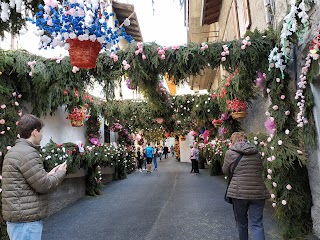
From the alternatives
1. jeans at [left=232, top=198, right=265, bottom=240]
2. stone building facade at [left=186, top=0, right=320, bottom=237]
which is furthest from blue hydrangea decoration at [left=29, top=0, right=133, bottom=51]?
jeans at [left=232, top=198, right=265, bottom=240]

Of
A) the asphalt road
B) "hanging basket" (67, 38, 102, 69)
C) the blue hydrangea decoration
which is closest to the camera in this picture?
the blue hydrangea decoration

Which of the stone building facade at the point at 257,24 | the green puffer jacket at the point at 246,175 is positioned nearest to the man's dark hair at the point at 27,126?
the green puffer jacket at the point at 246,175

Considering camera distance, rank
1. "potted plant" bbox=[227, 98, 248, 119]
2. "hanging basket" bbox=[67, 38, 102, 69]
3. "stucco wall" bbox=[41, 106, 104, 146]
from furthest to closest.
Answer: "potted plant" bbox=[227, 98, 248, 119] < "stucco wall" bbox=[41, 106, 104, 146] < "hanging basket" bbox=[67, 38, 102, 69]

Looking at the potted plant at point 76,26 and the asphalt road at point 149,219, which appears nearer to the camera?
the potted plant at point 76,26

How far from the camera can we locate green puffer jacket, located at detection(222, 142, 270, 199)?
11.5 ft

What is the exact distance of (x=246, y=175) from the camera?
11.7 feet

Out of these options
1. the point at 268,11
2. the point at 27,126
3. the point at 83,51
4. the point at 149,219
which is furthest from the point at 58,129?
the point at 268,11

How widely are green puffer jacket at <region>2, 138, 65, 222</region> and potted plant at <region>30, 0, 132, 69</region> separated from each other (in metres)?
1.19

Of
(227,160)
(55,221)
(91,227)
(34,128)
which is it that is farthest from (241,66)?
(55,221)

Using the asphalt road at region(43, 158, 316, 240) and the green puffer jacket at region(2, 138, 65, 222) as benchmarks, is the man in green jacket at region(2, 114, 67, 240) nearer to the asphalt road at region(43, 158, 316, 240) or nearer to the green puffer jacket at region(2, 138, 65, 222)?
the green puffer jacket at region(2, 138, 65, 222)

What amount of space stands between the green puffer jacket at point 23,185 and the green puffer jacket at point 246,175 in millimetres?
2279

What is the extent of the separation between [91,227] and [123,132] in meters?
8.78

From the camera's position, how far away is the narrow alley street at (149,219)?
4.75 metres

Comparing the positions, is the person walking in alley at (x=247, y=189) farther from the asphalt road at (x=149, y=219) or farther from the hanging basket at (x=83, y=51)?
the hanging basket at (x=83, y=51)
